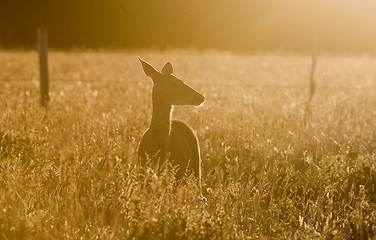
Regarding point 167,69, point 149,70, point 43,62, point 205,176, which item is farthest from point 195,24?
point 149,70

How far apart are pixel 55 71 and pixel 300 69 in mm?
11710

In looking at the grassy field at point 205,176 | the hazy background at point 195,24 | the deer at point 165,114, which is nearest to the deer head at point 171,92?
the deer at point 165,114

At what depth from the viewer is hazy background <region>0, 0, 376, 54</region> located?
175ft

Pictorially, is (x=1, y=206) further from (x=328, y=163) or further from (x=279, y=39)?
(x=279, y=39)

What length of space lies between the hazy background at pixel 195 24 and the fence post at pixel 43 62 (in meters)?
36.5

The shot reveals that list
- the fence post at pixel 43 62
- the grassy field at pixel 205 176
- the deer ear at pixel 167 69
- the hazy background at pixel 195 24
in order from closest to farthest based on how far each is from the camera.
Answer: the grassy field at pixel 205 176, the deer ear at pixel 167 69, the fence post at pixel 43 62, the hazy background at pixel 195 24

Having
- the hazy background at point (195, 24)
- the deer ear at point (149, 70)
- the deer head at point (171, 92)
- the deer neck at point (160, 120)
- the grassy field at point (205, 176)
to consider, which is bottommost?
the grassy field at point (205, 176)

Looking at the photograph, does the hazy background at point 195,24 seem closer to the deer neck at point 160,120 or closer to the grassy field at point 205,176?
the grassy field at point 205,176

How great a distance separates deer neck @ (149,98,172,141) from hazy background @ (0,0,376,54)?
41.9m

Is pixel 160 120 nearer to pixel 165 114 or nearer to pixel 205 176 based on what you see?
pixel 165 114

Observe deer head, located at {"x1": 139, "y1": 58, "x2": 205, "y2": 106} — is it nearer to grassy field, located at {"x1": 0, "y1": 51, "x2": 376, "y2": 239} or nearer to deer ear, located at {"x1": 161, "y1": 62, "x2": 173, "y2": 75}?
deer ear, located at {"x1": 161, "y1": 62, "x2": 173, "y2": 75}

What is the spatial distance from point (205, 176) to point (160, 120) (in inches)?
57.6

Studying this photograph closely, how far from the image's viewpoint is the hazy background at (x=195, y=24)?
53.2 meters

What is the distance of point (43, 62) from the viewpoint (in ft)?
37.2
